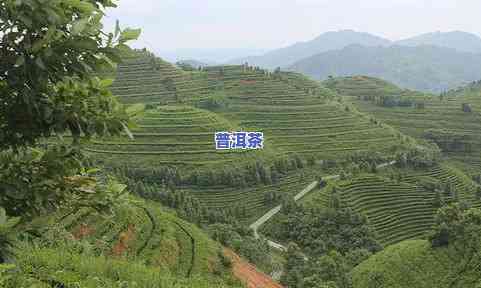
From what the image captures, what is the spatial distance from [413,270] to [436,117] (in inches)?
2592

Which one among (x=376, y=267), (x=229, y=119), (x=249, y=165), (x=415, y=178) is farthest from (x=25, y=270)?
(x=229, y=119)

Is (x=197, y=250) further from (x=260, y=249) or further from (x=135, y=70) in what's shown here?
(x=135, y=70)

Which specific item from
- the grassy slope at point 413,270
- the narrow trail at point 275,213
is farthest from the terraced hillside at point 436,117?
the grassy slope at point 413,270

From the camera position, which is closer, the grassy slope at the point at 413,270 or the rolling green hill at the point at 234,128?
the grassy slope at the point at 413,270

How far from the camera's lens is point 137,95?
82.6 meters

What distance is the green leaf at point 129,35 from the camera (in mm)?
2887

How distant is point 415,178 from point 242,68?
169 feet

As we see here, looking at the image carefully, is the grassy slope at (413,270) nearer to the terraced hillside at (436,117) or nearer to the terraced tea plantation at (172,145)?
the terraced tea plantation at (172,145)

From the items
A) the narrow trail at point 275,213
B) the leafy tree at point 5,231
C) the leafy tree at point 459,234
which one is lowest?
the narrow trail at point 275,213

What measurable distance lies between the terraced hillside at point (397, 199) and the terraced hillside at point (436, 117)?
20.3m

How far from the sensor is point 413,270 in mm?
35094

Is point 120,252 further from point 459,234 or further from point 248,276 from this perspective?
point 459,234

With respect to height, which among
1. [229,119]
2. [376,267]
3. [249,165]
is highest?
[229,119]

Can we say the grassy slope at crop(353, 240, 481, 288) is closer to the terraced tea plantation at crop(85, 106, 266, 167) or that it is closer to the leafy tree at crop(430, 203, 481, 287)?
the leafy tree at crop(430, 203, 481, 287)
